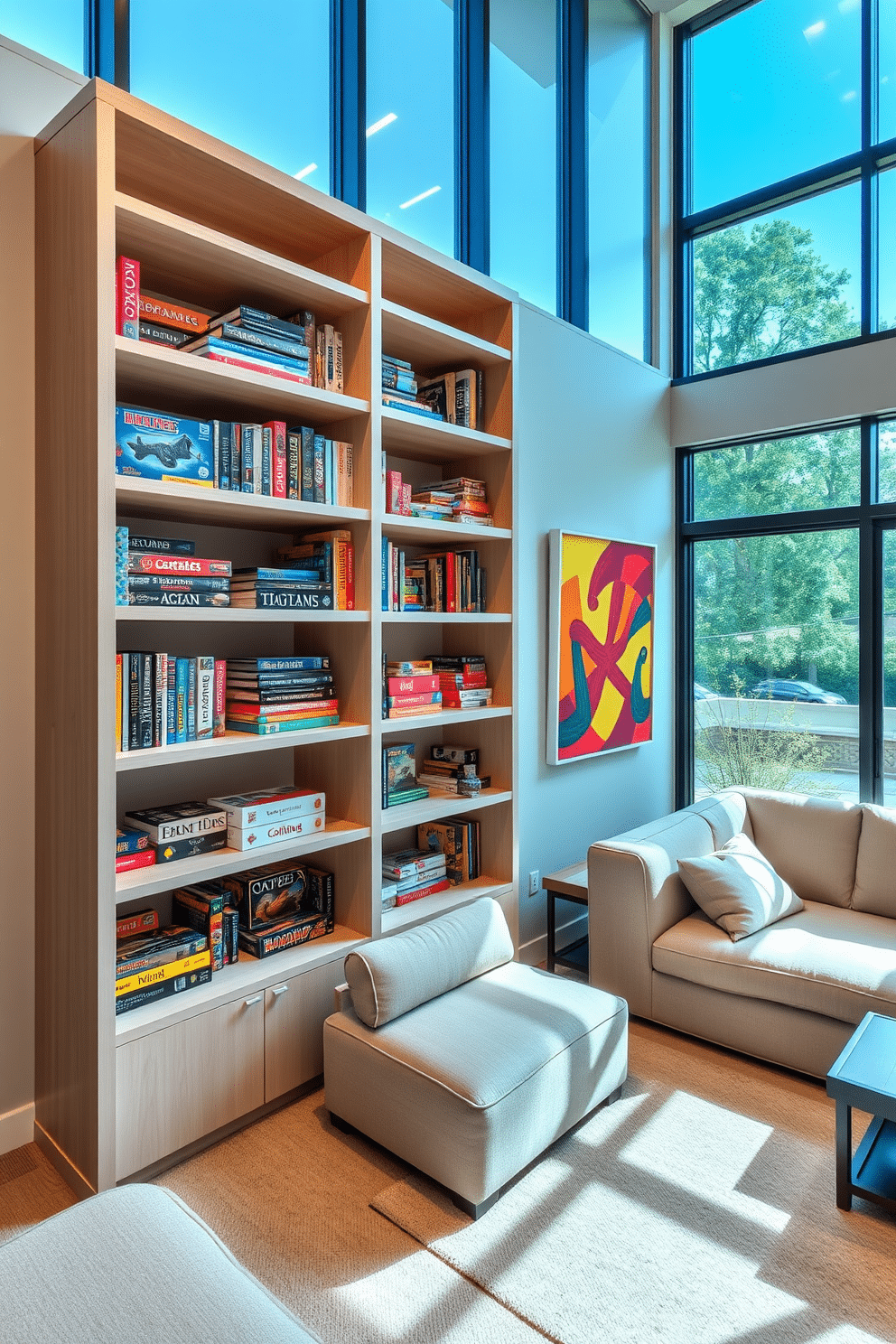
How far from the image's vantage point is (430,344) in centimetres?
290

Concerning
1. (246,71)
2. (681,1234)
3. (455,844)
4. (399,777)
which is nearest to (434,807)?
(399,777)

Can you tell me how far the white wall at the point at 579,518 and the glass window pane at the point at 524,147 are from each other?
0.34 m

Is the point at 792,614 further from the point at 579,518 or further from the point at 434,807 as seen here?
the point at 434,807

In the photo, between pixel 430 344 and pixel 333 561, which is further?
pixel 430 344

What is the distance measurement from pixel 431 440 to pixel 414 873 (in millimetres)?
1610

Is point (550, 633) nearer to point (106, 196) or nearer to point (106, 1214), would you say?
point (106, 196)

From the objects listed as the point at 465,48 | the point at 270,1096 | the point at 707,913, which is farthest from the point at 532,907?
the point at 465,48

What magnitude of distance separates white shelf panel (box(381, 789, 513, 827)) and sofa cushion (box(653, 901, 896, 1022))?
79 cm

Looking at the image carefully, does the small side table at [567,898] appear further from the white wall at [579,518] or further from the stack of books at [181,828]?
the stack of books at [181,828]

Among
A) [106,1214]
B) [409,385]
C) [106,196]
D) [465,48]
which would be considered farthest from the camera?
[465,48]

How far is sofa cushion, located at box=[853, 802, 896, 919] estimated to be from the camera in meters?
3.08

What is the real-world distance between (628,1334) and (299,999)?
117 cm

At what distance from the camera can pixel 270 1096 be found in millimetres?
2293

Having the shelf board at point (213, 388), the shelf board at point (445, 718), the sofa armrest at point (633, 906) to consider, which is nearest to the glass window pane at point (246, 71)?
the shelf board at point (213, 388)
